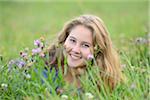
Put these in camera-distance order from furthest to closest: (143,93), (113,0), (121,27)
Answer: (113,0), (121,27), (143,93)

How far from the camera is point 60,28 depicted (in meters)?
10.1

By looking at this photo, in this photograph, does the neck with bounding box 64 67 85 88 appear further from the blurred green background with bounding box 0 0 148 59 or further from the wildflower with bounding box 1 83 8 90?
the blurred green background with bounding box 0 0 148 59

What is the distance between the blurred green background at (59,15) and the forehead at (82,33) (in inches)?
155

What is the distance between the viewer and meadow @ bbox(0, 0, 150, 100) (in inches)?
150

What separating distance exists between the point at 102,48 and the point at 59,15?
27.7 feet

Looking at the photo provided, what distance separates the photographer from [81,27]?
14.6 ft

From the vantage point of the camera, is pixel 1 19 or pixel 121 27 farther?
pixel 1 19

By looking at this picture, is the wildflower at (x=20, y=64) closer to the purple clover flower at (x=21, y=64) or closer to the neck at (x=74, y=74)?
the purple clover flower at (x=21, y=64)

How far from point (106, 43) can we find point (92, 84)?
2.59ft

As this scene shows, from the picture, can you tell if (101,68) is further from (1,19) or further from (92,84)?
(1,19)

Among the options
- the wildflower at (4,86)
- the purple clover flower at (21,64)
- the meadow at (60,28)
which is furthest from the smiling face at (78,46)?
the wildflower at (4,86)

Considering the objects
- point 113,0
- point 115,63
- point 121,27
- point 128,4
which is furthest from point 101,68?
point 113,0

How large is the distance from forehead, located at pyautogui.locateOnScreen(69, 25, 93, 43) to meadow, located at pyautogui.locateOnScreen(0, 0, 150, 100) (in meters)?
0.31

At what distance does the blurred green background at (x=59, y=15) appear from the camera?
32.6 feet
